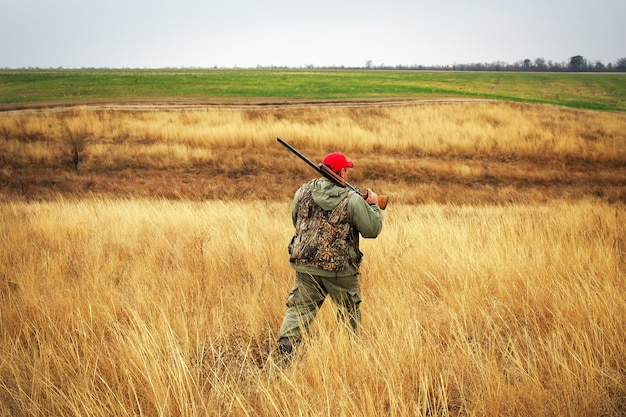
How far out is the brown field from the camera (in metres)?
2.41

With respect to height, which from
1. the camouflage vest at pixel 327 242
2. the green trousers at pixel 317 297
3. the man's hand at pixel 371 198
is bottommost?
the green trousers at pixel 317 297

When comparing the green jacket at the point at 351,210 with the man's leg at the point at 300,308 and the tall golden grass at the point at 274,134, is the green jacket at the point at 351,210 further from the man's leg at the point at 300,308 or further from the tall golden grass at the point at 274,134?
the tall golden grass at the point at 274,134

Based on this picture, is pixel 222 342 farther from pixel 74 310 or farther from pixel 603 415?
pixel 603 415

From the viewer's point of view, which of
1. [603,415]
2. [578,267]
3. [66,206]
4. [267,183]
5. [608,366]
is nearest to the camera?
[603,415]

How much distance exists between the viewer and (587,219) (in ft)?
24.9

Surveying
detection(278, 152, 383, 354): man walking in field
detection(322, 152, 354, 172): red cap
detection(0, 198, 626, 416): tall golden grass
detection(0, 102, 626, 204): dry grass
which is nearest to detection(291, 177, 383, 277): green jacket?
detection(278, 152, 383, 354): man walking in field

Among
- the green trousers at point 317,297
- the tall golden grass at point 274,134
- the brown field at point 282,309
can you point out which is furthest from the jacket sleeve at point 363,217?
the tall golden grass at point 274,134

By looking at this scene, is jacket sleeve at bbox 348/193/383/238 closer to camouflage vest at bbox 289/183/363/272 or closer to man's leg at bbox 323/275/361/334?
camouflage vest at bbox 289/183/363/272

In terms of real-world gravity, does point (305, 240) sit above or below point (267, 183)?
above

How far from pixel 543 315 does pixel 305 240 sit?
2.15m

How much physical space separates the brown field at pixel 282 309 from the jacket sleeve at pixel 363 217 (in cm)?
70

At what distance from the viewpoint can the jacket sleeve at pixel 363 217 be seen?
328 cm

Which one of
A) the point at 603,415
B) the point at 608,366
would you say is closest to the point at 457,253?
the point at 608,366

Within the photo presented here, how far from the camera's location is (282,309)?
393cm
